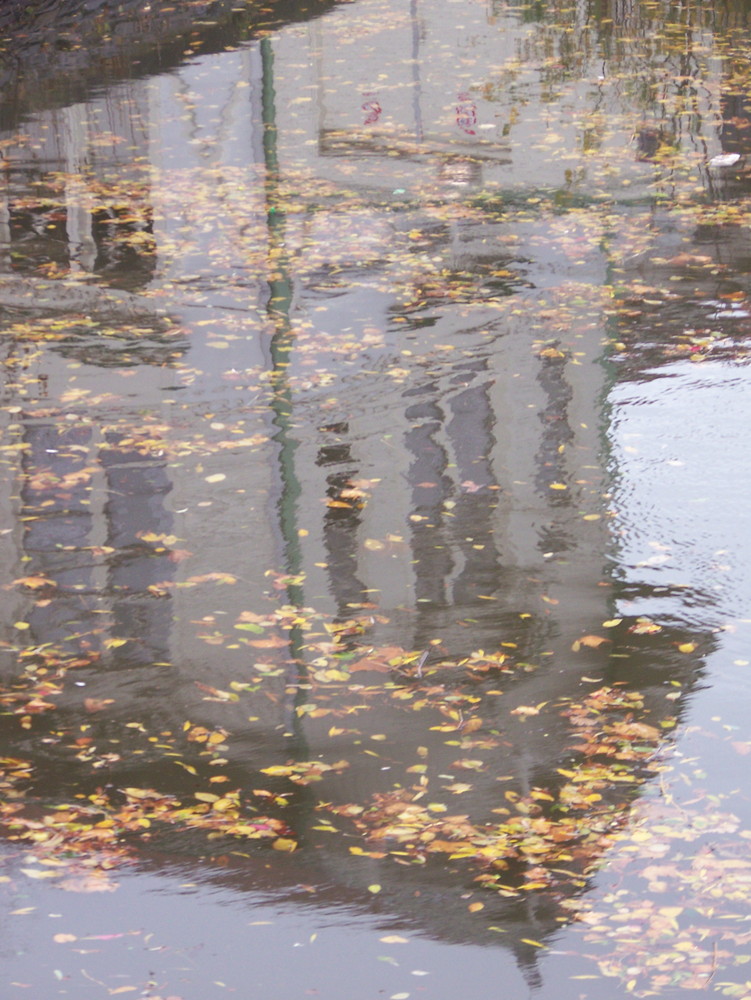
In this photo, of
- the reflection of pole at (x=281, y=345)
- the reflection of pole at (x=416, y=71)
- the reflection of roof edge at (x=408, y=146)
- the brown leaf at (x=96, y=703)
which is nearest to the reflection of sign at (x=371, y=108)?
the reflection of pole at (x=416, y=71)

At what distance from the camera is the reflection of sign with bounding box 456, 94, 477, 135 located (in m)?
17.0

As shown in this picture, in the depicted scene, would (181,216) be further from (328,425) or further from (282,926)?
(282,926)

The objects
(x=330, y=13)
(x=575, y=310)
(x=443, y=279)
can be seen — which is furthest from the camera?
(x=330, y=13)

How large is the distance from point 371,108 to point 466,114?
1323 mm

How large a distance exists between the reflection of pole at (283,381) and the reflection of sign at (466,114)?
2.40 meters

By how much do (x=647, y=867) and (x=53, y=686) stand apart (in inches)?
119

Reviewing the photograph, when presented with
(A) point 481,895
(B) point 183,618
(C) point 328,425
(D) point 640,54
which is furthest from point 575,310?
(D) point 640,54

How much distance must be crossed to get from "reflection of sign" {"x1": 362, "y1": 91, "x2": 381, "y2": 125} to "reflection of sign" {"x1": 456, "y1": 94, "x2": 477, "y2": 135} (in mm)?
1068

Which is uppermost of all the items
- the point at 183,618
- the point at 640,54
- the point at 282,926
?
the point at 640,54

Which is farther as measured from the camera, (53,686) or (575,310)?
(575,310)

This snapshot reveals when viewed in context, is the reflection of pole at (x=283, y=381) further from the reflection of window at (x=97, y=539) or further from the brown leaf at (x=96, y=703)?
the brown leaf at (x=96, y=703)

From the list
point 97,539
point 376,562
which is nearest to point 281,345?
point 97,539

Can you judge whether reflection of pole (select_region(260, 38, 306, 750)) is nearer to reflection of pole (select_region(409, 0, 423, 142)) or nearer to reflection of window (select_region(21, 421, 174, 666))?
reflection of window (select_region(21, 421, 174, 666))

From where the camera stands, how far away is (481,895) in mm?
5207
